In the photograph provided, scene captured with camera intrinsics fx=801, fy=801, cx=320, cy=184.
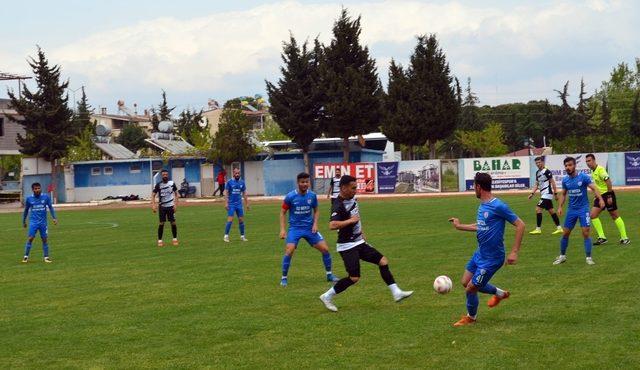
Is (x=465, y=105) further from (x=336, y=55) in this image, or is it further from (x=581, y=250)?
(x=581, y=250)

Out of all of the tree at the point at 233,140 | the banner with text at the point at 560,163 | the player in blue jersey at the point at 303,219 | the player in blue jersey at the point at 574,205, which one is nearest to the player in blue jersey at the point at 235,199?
the player in blue jersey at the point at 303,219

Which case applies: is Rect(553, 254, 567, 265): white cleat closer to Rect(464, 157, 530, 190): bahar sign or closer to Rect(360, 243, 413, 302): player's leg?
Rect(360, 243, 413, 302): player's leg

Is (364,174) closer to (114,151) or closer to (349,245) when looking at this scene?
(114,151)

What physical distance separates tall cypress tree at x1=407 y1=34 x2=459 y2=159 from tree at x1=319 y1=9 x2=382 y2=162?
3.10m

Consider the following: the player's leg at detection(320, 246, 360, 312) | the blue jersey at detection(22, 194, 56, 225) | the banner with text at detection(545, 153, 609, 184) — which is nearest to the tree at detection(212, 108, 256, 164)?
the banner with text at detection(545, 153, 609, 184)

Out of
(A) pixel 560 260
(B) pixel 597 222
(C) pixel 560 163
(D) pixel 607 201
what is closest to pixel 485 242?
(A) pixel 560 260

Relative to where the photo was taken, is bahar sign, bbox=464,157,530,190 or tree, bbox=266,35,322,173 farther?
tree, bbox=266,35,322,173

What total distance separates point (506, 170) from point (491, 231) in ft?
147

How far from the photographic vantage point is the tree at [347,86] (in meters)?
62.6

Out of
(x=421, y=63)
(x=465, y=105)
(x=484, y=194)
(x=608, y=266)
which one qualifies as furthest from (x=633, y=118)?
(x=484, y=194)

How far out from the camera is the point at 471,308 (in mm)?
9930

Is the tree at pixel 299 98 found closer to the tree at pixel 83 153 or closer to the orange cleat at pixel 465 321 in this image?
the tree at pixel 83 153

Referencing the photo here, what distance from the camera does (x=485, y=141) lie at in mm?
89062

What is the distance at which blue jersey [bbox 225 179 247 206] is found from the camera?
2358 centimetres
